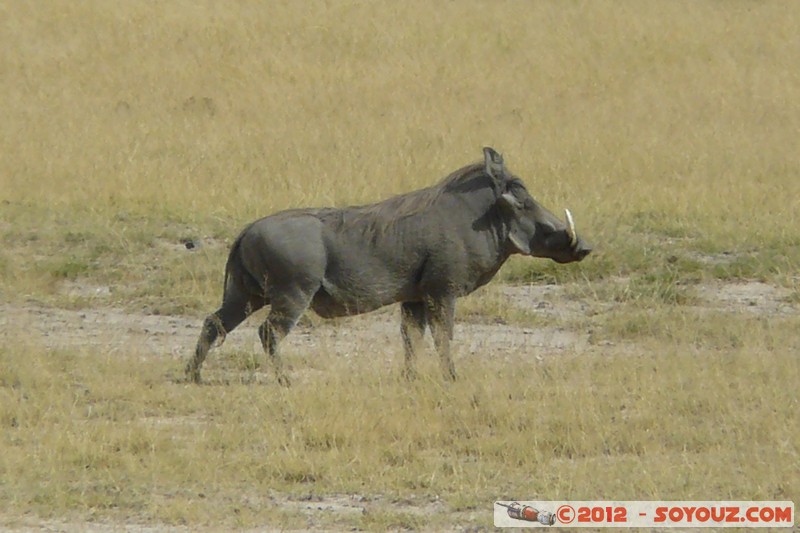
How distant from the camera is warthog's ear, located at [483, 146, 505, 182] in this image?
26.4 ft

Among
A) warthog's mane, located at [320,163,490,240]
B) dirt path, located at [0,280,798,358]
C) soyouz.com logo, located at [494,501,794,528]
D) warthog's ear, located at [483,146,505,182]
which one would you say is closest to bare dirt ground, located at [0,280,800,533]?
dirt path, located at [0,280,798,358]

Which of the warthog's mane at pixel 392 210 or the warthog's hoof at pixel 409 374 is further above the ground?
the warthog's mane at pixel 392 210

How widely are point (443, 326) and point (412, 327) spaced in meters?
0.33

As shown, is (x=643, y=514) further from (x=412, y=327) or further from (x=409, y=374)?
(x=412, y=327)

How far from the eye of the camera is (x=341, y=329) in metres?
9.53

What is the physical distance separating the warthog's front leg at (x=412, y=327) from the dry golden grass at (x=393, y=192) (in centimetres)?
21

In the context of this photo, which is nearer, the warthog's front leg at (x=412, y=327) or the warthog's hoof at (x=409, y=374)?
the warthog's hoof at (x=409, y=374)

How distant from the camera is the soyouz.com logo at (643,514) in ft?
18.7

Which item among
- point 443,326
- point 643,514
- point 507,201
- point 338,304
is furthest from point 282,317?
point 643,514

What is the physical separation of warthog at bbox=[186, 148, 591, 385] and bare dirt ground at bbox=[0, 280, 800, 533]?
371 millimetres

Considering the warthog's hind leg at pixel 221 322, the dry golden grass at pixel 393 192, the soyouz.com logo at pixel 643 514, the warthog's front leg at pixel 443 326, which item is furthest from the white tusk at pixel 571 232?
the soyouz.com logo at pixel 643 514

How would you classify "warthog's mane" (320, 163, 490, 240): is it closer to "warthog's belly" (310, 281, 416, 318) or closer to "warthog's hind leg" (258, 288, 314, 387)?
"warthog's belly" (310, 281, 416, 318)

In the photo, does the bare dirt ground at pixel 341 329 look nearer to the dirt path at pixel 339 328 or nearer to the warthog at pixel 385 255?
the dirt path at pixel 339 328

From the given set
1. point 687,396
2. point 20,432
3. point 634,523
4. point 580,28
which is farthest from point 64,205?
point 580,28
